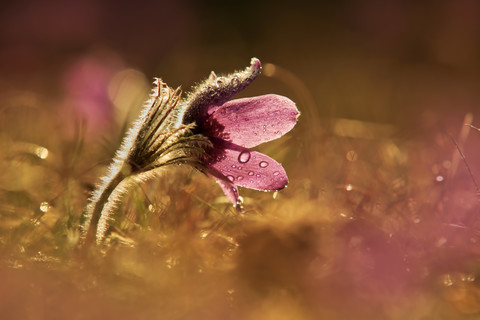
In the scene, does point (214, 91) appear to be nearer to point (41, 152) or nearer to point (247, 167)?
point (247, 167)

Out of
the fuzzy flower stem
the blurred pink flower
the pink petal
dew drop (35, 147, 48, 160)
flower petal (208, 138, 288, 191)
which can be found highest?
the pink petal

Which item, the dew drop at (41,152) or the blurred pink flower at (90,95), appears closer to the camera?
the dew drop at (41,152)

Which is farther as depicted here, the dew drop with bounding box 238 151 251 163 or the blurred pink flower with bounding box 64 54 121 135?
the blurred pink flower with bounding box 64 54 121 135

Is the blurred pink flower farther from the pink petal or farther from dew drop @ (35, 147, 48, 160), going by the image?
the pink petal

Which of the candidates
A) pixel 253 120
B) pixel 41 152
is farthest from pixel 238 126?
pixel 41 152

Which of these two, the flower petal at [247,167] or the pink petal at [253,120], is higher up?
the pink petal at [253,120]

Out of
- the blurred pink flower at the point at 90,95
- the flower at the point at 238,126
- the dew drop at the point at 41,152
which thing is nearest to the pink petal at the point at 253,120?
the flower at the point at 238,126

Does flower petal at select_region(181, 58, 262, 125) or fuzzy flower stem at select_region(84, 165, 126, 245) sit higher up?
flower petal at select_region(181, 58, 262, 125)

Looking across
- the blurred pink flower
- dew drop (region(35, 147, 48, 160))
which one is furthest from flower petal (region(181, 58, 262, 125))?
the blurred pink flower

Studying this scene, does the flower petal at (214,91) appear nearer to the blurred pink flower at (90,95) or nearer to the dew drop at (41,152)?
the dew drop at (41,152)
